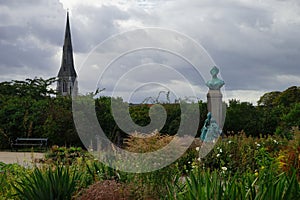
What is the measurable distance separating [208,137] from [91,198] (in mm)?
7930

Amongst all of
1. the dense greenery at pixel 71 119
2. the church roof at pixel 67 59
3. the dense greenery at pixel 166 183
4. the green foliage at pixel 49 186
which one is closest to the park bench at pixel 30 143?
the dense greenery at pixel 71 119

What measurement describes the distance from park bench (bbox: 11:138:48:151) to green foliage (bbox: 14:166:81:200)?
39.8 ft

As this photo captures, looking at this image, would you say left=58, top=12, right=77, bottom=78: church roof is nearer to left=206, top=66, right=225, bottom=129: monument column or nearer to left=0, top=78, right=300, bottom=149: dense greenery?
left=0, top=78, right=300, bottom=149: dense greenery

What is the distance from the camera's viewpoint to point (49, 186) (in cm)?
569

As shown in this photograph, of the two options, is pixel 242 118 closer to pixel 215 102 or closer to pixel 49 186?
pixel 215 102

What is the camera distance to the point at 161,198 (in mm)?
5230

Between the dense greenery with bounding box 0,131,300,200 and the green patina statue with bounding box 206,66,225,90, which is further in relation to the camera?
the green patina statue with bounding box 206,66,225,90

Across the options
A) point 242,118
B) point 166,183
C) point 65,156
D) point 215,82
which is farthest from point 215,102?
point 166,183

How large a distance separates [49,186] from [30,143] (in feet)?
45.4

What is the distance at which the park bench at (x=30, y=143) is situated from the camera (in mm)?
18125

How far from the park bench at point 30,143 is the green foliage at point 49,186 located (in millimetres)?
12130

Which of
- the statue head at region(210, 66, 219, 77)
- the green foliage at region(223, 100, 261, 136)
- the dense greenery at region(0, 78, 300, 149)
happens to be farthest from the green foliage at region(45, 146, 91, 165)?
the green foliage at region(223, 100, 261, 136)

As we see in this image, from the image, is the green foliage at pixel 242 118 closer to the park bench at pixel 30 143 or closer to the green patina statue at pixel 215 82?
the green patina statue at pixel 215 82

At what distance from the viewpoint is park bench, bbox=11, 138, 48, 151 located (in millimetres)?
18125
